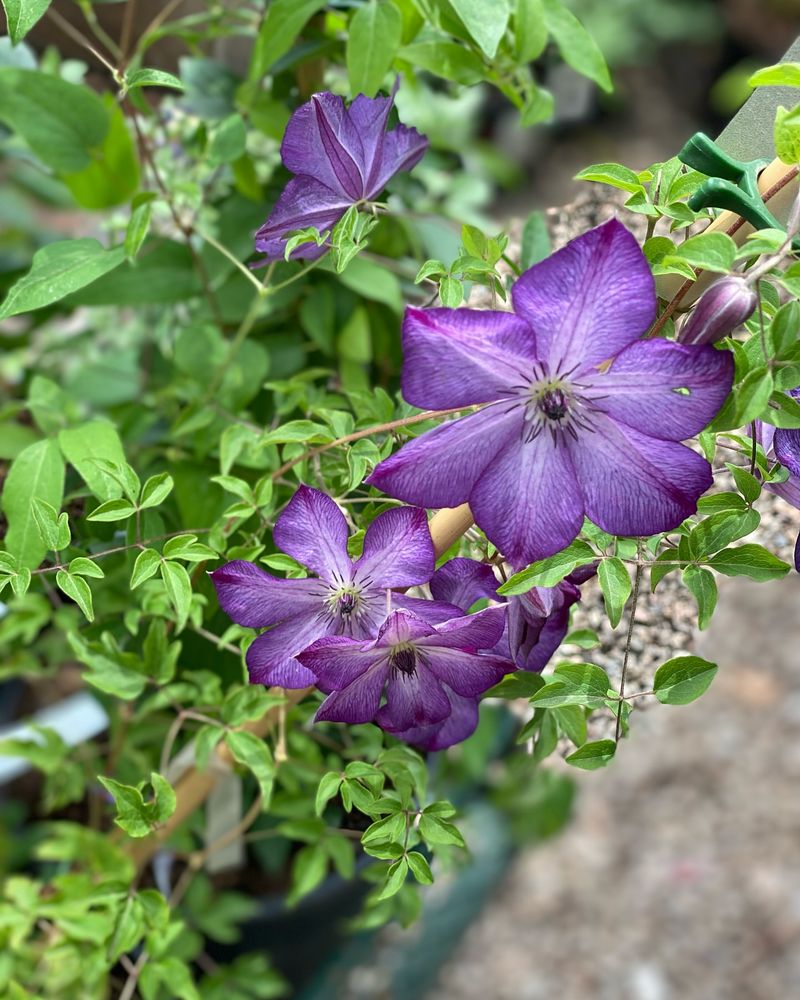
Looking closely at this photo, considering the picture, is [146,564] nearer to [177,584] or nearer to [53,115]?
[177,584]

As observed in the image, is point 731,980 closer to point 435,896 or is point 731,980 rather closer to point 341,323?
point 435,896

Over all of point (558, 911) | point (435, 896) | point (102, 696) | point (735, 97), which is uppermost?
point (102, 696)

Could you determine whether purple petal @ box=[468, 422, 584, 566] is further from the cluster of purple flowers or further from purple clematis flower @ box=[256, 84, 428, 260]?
purple clematis flower @ box=[256, 84, 428, 260]

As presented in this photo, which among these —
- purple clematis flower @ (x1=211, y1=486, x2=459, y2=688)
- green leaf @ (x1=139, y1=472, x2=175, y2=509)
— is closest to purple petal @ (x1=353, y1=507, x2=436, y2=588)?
purple clematis flower @ (x1=211, y1=486, x2=459, y2=688)

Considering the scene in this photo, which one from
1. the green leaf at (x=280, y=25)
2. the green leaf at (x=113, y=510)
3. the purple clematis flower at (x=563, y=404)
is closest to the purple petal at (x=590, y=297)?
the purple clematis flower at (x=563, y=404)

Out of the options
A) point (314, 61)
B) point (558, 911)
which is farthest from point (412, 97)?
point (558, 911)

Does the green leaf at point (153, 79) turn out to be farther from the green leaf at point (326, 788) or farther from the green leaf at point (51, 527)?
the green leaf at point (326, 788)
